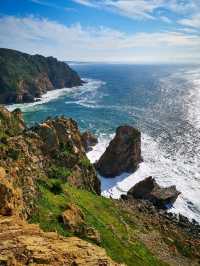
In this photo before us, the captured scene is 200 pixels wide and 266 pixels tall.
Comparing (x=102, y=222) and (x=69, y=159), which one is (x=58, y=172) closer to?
(x=69, y=159)

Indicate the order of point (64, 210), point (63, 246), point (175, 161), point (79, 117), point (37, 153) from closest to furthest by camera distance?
point (63, 246), point (64, 210), point (37, 153), point (175, 161), point (79, 117)

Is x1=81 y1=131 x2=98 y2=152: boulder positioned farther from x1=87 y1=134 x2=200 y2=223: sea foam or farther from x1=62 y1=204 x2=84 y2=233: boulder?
x1=62 y1=204 x2=84 y2=233: boulder

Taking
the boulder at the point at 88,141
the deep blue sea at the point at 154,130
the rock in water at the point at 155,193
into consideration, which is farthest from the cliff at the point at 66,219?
the boulder at the point at 88,141

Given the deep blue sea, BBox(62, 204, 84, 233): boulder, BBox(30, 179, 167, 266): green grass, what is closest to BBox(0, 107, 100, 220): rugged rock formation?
BBox(30, 179, 167, 266): green grass

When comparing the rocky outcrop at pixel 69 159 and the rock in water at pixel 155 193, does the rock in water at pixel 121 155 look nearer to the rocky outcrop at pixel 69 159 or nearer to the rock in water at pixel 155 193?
the rock in water at pixel 155 193

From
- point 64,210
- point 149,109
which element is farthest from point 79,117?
point 64,210

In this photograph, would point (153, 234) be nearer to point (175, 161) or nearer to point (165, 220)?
point (165, 220)
